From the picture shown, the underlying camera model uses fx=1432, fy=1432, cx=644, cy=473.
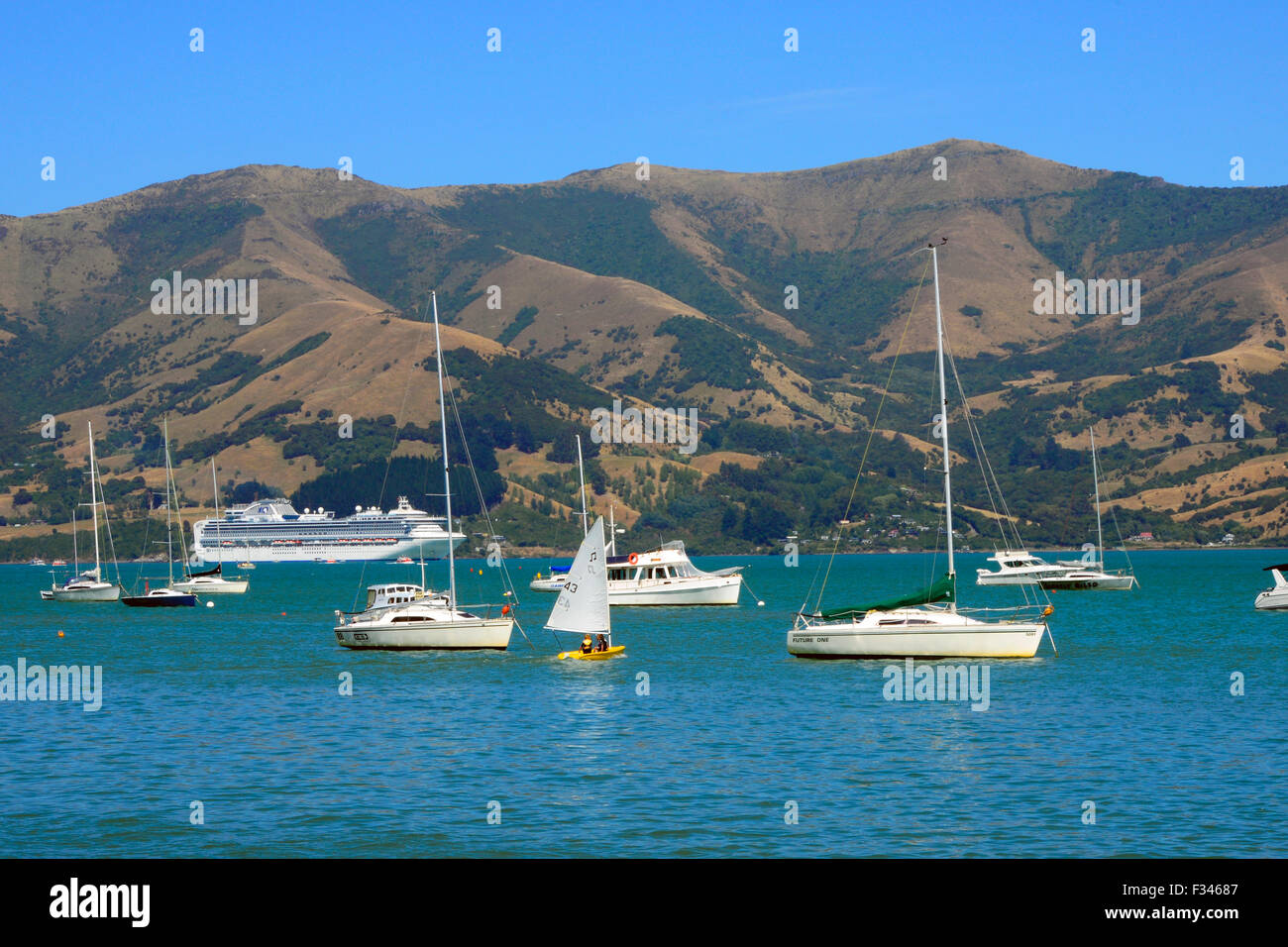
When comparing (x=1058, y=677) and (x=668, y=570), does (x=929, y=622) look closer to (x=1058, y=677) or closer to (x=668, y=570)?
(x=1058, y=677)

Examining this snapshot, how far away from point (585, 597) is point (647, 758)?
22.6 metres

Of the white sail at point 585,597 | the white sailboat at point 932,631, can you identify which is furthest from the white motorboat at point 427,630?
the white sailboat at point 932,631

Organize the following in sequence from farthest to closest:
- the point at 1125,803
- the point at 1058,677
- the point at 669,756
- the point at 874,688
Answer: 1. the point at 1058,677
2. the point at 874,688
3. the point at 669,756
4. the point at 1125,803

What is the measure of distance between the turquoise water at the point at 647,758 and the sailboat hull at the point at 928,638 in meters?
0.99

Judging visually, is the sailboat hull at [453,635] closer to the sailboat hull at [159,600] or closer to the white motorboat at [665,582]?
the white motorboat at [665,582]

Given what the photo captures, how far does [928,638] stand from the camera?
58938mm

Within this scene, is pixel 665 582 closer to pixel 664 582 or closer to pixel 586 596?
pixel 664 582

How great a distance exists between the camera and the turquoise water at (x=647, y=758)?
27.9 meters

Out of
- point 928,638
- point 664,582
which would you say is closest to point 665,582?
point 664,582

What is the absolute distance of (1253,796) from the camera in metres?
31.0
